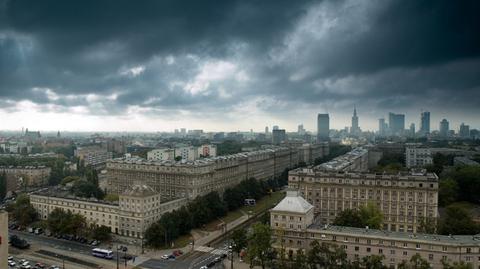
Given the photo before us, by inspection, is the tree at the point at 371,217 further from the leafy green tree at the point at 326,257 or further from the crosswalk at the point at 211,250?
the crosswalk at the point at 211,250

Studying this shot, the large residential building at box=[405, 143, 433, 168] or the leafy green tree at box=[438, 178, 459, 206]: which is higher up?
the large residential building at box=[405, 143, 433, 168]

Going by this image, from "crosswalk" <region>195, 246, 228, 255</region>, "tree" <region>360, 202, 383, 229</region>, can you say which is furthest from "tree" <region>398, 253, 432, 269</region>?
"crosswalk" <region>195, 246, 228, 255</region>

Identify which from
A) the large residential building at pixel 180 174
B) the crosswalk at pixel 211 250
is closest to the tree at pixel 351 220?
the crosswalk at pixel 211 250

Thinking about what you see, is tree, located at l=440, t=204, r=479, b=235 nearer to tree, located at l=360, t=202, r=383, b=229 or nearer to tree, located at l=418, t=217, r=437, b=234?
tree, located at l=418, t=217, r=437, b=234

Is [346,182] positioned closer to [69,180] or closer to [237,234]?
[237,234]

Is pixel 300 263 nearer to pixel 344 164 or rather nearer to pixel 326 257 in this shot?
pixel 326 257

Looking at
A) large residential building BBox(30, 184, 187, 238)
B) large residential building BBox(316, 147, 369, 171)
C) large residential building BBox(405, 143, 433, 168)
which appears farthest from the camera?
large residential building BBox(405, 143, 433, 168)

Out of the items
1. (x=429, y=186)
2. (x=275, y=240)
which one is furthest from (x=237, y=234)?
(x=429, y=186)
